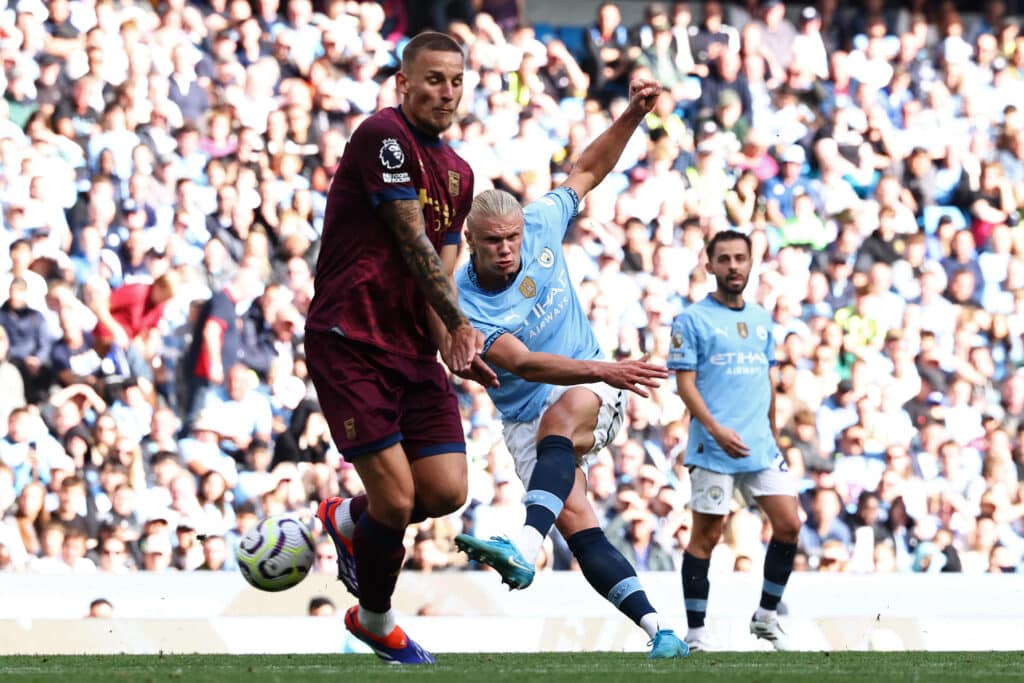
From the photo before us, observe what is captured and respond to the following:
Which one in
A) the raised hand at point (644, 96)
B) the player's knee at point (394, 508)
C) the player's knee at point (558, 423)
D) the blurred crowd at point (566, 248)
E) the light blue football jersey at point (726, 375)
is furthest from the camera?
the blurred crowd at point (566, 248)

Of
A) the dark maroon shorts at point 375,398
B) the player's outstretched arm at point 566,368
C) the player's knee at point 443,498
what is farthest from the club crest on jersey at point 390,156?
the player's knee at point 443,498

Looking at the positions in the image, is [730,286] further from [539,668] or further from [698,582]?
[539,668]

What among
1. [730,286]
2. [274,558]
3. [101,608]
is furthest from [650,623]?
[101,608]

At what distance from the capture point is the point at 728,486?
30.6ft

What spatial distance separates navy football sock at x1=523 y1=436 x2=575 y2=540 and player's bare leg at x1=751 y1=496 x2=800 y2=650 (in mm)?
2525

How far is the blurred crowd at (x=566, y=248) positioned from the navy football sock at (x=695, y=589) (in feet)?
8.28

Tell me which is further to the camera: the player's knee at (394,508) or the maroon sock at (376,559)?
the maroon sock at (376,559)

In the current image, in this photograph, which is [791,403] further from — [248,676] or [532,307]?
[248,676]

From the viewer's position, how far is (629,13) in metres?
18.2

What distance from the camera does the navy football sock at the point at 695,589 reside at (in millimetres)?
9164

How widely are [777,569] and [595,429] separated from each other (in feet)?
7.59

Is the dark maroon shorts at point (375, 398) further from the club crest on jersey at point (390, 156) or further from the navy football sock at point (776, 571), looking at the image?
the navy football sock at point (776, 571)

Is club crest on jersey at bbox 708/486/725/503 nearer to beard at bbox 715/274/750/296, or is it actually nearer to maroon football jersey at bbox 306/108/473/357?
beard at bbox 715/274/750/296

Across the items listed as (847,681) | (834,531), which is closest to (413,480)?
(847,681)
